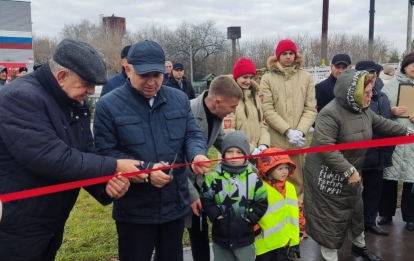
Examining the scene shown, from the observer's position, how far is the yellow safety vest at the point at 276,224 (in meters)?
3.62

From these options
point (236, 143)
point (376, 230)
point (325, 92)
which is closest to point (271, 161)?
point (236, 143)

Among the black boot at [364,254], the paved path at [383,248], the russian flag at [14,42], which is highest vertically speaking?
the russian flag at [14,42]

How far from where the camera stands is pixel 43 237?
2322 mm

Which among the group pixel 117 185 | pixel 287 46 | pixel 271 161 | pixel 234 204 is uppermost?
pixel 287 46

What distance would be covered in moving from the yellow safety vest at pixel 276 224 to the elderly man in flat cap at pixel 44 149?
1.58m

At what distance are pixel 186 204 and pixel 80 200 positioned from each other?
3949mm

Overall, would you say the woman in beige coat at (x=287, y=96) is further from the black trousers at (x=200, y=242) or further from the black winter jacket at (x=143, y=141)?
the black winter jacket at (x=143, y=141)

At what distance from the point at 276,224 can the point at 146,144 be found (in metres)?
1.49

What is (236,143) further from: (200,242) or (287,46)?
(287,46)

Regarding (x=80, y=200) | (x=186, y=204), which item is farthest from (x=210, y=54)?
(x=186, y=204)

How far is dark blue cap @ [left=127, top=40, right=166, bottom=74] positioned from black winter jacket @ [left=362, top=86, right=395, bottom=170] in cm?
301

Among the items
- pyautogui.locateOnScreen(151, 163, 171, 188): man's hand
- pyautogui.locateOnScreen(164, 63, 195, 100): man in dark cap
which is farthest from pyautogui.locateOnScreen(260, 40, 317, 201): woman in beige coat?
pyautogui.locateOnScreen(164, 63, 195, 100): man in dark cap

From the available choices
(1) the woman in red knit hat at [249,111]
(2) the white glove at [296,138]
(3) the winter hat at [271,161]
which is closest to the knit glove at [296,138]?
(2) the white glove at [296,138]

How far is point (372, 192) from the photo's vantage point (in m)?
4.96
